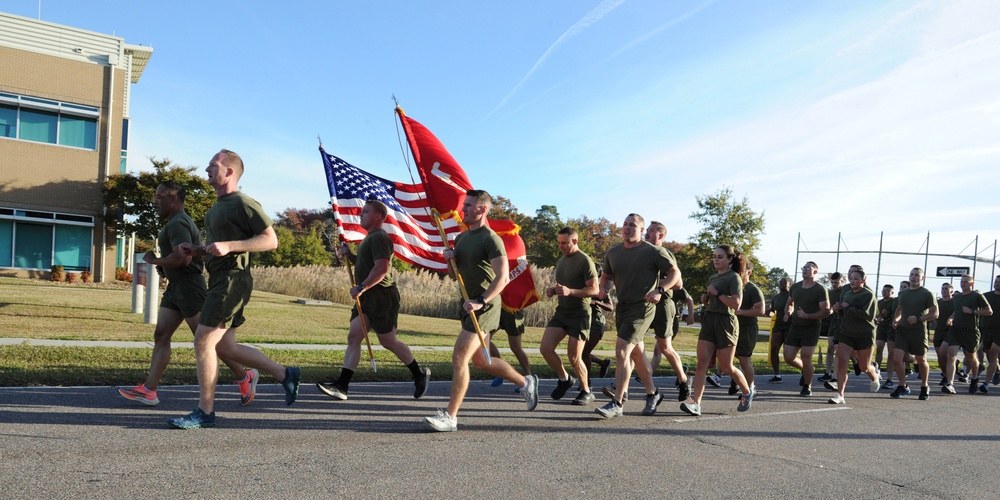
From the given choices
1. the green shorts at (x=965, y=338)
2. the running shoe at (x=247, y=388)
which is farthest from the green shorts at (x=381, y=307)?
the green shorts at (x=965, y=338)

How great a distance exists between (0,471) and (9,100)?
26.4m

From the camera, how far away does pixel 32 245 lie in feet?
86.9

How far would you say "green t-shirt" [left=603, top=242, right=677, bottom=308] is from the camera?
7.38 metres

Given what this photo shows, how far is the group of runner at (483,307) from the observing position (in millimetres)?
5699

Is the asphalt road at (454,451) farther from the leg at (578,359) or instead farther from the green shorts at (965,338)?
the green shorts at (965,338)

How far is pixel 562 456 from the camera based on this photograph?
211 inches

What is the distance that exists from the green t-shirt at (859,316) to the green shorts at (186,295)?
27.5 feet

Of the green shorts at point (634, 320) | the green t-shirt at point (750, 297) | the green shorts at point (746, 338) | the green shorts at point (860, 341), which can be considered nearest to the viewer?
the green shorts at point (634, 320)

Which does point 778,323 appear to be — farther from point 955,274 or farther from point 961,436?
point 955,274

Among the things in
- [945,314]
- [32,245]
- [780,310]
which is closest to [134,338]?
[780,310]

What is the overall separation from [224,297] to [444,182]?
3.67 meters

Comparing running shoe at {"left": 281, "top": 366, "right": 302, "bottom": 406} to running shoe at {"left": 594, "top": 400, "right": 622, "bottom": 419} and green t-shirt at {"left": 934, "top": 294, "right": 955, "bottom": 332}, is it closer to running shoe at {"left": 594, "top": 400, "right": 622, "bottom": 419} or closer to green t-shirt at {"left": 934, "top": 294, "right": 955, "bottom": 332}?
running shoe at {"left": 594, "top": 400, "right": 622, "bottom": 419}

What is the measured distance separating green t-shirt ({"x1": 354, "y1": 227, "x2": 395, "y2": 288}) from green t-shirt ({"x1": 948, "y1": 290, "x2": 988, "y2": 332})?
405 inches

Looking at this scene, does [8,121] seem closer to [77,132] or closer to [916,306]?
[77,132]
